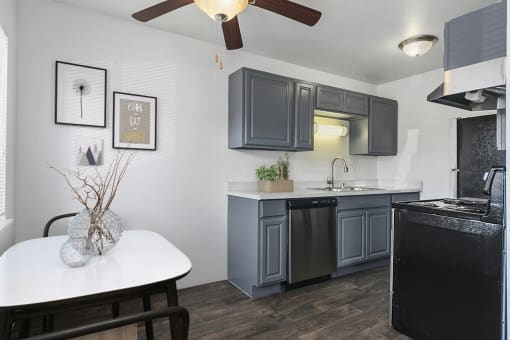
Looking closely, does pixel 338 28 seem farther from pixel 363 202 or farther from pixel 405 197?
pixel 405 197

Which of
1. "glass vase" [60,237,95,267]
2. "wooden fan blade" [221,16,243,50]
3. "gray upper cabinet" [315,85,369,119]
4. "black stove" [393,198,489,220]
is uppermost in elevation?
"wooden fan blade" [221,16,243,50]

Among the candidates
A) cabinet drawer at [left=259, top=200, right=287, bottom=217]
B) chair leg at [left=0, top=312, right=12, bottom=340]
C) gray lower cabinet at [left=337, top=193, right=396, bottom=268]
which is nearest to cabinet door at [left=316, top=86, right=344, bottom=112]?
gray lower cabinet at [left=337, top=193, right=396, bottom=268]

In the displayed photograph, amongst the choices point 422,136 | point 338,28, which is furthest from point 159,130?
point 422,136

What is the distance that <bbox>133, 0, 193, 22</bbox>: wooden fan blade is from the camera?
1.71m

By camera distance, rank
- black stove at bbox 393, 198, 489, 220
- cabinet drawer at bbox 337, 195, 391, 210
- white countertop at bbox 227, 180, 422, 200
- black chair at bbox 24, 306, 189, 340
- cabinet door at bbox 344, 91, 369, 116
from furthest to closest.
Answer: cabinet door at bbox 344, 91, 369, 116 < cabinet drawer at bbox 337, 195, 391, 210 < white countertop at bbox 227, 180, 422, 200 < black stove at bbox 393, 198, 489, 220 < black chair at bbox 24, 306, 189, 340

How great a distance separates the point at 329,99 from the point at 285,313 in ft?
7.74

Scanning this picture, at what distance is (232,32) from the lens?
1960 mm

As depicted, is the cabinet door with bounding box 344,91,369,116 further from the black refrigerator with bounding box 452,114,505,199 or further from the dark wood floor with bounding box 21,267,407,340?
the dark wood floor with bounding box 21,267,407,340

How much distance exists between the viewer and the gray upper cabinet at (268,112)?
9.36ft

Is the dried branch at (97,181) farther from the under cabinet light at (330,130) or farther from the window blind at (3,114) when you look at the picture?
the under cabinet light at (330,130)

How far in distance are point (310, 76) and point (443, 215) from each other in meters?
2.50

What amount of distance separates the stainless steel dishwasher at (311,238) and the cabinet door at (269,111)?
0.70 m

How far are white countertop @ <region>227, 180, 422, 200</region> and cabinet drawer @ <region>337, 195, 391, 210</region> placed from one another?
0.16 ft

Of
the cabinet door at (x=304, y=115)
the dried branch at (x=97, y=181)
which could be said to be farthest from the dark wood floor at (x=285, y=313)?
the cabinet door at (x=304, y=115)
